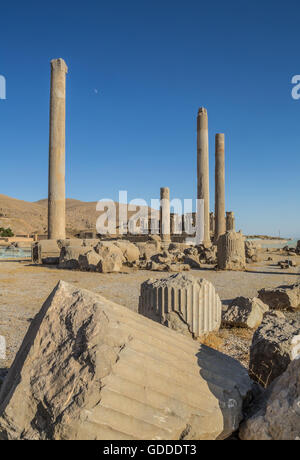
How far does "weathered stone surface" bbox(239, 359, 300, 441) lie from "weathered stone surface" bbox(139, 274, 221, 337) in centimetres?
221

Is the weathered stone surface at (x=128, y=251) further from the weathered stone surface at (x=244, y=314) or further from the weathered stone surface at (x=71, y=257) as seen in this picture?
the weathered stone surface at (x=244, y=314)

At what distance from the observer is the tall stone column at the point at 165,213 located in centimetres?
2505

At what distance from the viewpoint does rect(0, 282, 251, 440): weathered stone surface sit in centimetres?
156

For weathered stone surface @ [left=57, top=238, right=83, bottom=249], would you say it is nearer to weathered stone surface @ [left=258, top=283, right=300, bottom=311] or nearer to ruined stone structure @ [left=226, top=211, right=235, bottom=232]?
weathered stone surface @ [left=258, top=283, right=300, bottom=311]

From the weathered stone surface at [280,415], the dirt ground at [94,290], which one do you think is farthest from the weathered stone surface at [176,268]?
the weathered stone surface at [280,415]

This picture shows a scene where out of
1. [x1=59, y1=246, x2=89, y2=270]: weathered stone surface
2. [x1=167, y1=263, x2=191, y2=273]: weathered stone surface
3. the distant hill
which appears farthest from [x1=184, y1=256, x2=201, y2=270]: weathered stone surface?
the distant hill

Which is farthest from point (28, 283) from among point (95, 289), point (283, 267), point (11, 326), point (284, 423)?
point (283, 267)

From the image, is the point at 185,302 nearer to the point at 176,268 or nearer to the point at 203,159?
the point at 176,268

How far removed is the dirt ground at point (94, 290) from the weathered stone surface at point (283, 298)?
93cm

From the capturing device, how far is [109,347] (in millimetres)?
1773
